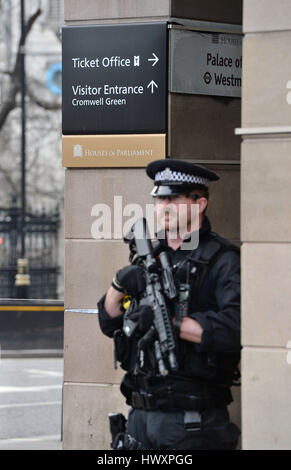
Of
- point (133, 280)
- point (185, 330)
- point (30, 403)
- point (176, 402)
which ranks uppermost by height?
point (133, 280)

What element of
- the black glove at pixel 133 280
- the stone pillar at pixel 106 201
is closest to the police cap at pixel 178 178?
the black glove at pixel 133 280

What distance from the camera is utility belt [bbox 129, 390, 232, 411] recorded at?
4.05 metres

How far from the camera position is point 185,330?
13.0ft

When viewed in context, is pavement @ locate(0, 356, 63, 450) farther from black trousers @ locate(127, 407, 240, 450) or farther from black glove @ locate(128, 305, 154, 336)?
black glove @ locate(128, 305, 154, 336)

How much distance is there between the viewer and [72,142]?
A: 266 inches

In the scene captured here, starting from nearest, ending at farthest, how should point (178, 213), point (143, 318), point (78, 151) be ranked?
1. point (143, 318)
2. point (178, 213)
3. point (78, 151)

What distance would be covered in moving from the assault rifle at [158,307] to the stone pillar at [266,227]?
0.47m

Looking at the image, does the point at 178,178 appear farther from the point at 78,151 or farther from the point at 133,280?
the point at 78,151

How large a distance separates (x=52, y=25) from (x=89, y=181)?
22458 mm

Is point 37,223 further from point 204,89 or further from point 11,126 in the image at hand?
point 204,89

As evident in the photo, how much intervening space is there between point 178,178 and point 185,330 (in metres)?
0.69

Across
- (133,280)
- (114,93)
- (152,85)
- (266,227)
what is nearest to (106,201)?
(114,93)

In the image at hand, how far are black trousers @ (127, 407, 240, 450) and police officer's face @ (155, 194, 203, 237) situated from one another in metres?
0.79

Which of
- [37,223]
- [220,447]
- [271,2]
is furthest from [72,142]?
[37,223]
